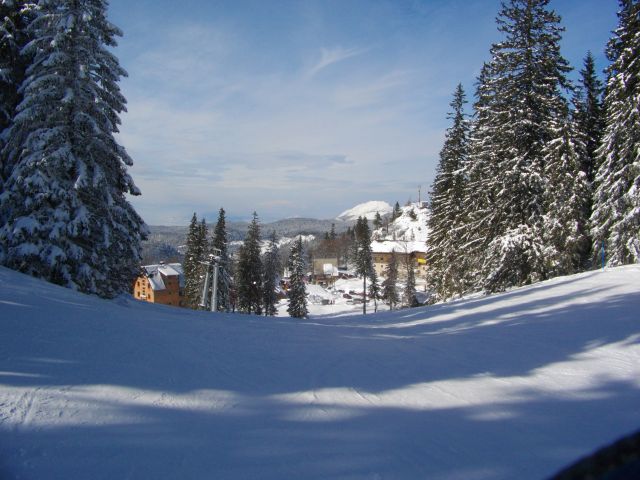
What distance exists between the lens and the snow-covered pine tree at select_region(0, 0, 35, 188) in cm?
1420

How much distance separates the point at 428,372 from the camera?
6246mm

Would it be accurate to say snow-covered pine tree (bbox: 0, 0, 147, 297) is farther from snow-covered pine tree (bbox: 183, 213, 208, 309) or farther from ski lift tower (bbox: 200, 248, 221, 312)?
snow-covered pine tree (bbox: 183, 213, 208, 309)

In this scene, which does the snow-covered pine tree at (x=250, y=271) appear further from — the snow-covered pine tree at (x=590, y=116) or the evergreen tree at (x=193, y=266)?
the snow-covered pine tree at (x=590, y=116)

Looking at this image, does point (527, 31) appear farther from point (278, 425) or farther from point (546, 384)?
point (278, 425)

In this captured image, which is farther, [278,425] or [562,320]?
[562,320]

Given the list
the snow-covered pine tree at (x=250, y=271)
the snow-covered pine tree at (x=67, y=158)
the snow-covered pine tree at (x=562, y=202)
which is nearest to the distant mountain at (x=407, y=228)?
the snow-covered pine tree at (x=250, y=271)

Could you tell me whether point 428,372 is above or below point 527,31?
below

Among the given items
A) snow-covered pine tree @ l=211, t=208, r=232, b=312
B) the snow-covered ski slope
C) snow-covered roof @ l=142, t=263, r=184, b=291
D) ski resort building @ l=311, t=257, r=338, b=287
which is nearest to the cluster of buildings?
ski resort building @ l=311, t=257, r=338, b=287

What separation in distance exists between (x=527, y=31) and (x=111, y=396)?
74.9ft

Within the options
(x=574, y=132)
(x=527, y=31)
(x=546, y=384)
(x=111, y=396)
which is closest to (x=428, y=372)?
(x=546, y=384)

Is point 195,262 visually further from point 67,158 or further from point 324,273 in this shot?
point 324,273

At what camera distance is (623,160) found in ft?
62.6

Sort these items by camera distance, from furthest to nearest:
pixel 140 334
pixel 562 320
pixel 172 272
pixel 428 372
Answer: pixel 172 272, pixel 562 320, pixel 140 334, pixel 428 372

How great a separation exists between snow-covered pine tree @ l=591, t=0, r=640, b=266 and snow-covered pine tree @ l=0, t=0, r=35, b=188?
25.3m
